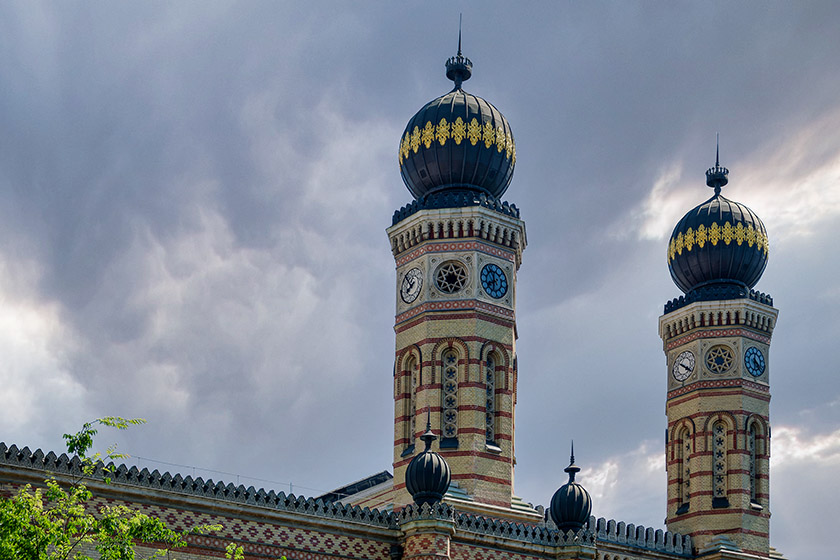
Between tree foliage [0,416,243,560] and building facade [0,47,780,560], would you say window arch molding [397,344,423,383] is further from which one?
tree foliage [0,416,243,560]

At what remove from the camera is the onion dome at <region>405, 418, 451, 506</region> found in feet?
115

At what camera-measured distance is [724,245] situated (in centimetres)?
4900

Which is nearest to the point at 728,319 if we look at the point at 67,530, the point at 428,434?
the point at 428,434

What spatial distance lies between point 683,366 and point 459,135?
13.4 m

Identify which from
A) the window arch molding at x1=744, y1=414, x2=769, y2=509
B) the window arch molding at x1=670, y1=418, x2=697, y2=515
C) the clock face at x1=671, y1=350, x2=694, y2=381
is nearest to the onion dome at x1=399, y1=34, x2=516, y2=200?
the clock face at x1=671, y1=350, x2=694, y2=381

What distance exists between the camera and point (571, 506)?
3747 cm

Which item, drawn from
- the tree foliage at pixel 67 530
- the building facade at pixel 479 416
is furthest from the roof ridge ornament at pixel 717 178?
the tree foliage at pixel 67 530

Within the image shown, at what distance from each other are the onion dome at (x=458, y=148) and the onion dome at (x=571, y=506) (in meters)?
10.7

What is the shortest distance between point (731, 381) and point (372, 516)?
57.8 feet

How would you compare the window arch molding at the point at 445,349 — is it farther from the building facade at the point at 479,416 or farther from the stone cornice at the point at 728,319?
the stone cornice at the point at 728,319

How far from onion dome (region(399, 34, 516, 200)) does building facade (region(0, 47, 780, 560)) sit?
0.15 ft

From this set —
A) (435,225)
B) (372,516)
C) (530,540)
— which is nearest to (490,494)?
(530,540)

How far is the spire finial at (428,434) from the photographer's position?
35938 mm

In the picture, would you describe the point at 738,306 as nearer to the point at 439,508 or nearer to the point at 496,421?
the point at 496,421
